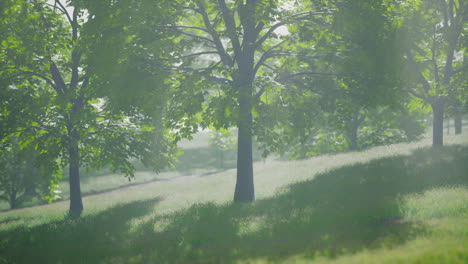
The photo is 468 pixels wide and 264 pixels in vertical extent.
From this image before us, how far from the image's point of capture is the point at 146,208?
18.2 m

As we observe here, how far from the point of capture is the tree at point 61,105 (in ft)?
48.4

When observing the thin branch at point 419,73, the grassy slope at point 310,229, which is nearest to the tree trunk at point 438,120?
the thin branch at point 419,73

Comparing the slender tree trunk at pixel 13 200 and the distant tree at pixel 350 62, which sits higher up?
the distant tree at pixel 350 62

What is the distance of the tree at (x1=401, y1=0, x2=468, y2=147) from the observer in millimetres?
17469

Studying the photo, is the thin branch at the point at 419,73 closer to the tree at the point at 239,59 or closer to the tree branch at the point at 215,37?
the tree at the point at 239,59

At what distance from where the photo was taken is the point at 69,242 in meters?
→ 10.8

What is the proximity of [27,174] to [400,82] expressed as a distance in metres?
27.7

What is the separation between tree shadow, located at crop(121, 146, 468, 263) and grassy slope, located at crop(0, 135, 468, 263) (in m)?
0.03

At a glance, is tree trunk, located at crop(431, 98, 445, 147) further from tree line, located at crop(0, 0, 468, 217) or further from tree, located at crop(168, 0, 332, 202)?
tree, located at crop(168, 0, 332, 202)

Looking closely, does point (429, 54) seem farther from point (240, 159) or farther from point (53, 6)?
point (53, 6)

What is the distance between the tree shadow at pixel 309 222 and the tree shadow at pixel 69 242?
748 mm

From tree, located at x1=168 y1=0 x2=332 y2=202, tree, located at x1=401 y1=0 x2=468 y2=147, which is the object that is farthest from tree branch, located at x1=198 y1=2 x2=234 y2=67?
tree, located at x1=401 y1=0 x2=468 y2=147

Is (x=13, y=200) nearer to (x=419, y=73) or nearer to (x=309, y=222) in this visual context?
(x=309, y=222)

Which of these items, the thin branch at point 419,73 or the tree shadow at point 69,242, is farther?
the thin branch at point 419,73
